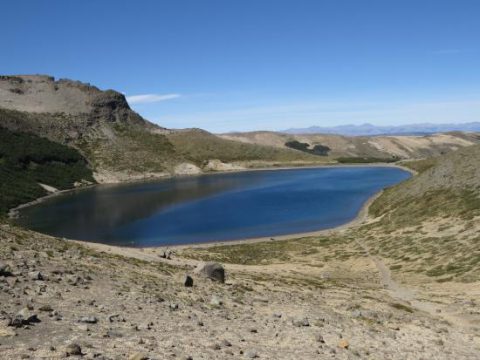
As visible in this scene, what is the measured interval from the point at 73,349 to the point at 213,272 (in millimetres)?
20141

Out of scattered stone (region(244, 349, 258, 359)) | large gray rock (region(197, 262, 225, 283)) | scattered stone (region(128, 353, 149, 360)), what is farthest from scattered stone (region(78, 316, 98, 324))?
large gray rock (region(197, 262, 225, 283))

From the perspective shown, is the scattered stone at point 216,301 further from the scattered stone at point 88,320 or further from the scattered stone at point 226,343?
the scattered stone at point 88,320

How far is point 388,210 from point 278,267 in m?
37.0

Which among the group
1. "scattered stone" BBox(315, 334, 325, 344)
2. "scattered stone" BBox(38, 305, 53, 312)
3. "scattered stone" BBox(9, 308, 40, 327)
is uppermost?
"scattered stone" BBox(9, 308, 40, 327)

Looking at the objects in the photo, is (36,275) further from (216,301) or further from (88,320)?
(216,301)

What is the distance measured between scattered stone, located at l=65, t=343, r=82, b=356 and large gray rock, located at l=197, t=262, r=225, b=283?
64.5 feet

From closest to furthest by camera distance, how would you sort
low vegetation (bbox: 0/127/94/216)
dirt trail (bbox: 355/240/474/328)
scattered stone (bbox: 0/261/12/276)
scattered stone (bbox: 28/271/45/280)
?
scattered stone (bbox: 0/261/12/276), scattered stone (bbox: 28/271/45/280), dirt trail (bbox: 355/240/474/328), low vegetation (bbox: 0/127/94/216)

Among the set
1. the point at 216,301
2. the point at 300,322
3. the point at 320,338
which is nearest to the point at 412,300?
the point at 300,322

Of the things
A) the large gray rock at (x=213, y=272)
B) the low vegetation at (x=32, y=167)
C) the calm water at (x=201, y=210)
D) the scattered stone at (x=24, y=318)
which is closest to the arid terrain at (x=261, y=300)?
the scattered stone at (x=24, y=318)

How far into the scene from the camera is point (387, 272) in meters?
46.6

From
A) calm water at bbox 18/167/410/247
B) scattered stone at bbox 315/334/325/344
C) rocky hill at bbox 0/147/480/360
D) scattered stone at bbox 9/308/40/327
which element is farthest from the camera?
calm water at bbox 18/167/410/247

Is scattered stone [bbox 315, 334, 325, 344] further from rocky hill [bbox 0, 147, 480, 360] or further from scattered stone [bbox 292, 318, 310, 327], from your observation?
scattered stone [bbox 292, 318, 310, 327]

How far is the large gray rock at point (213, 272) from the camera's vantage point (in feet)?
108

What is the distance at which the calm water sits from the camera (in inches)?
3140
